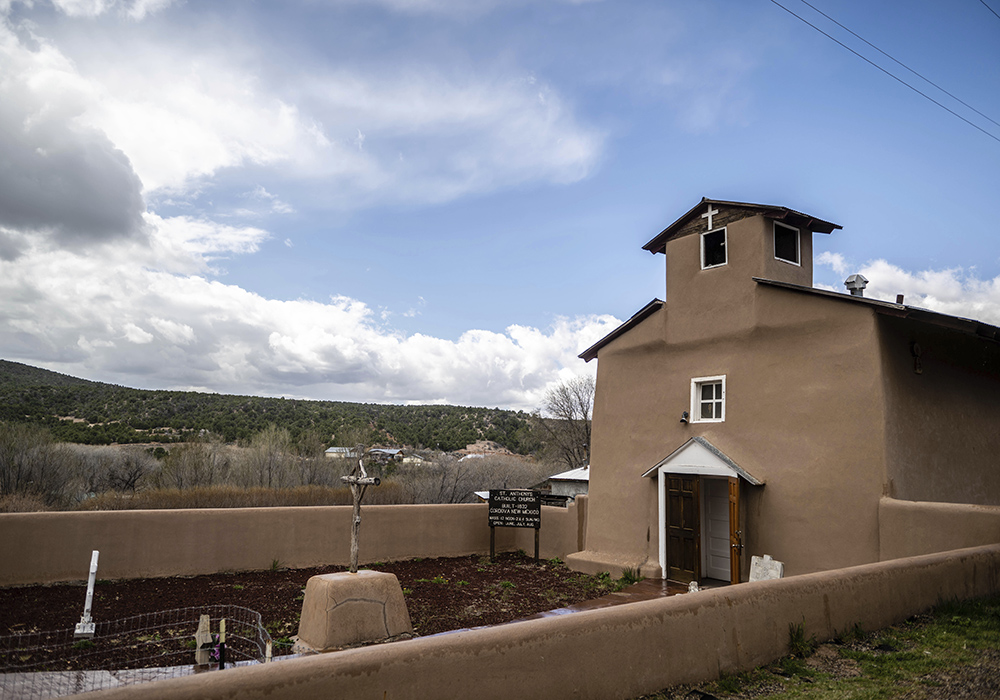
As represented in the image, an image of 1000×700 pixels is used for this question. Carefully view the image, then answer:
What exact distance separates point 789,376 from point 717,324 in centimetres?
166

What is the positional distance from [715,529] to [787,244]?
17.7ft

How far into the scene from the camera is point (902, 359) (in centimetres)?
1005

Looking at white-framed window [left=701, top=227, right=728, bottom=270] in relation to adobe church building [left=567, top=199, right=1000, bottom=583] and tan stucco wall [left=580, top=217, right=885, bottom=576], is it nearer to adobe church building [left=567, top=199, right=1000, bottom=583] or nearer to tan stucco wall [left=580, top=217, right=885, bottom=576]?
adobe church building [left=567, top=199, right=1000, bottom=583]

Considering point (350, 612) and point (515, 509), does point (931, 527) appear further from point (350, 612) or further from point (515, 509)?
point (515, 509)

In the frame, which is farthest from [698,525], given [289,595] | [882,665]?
[289,595]

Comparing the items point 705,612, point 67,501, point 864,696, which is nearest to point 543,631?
point 705,612

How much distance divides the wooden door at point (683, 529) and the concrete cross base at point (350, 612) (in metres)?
5.34

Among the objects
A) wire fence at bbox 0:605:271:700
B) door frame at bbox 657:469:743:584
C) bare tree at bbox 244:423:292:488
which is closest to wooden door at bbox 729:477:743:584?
door frame at bbox 657:469:743:584

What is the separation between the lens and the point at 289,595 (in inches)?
418

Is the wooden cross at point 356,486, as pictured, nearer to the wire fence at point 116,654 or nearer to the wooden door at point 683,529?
the wire fence at point 116,654

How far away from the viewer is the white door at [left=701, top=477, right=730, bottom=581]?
1175 centimetres

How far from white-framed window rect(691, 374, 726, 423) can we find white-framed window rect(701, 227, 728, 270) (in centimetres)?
212

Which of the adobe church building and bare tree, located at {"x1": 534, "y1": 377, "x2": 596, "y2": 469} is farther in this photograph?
bare tree, located at {"x1": 534, "y1": 377, "x2": 596, "y2": 469}

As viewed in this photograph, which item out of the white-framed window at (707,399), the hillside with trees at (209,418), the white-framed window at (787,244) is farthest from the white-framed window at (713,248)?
the hillside with trees at (209,418)
